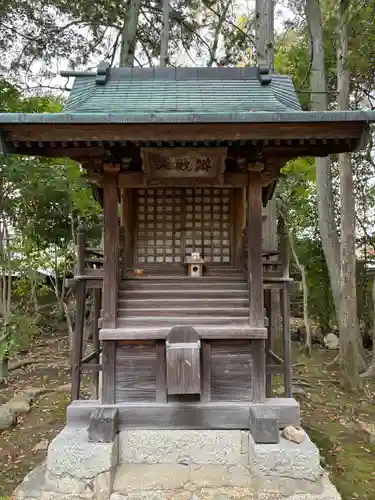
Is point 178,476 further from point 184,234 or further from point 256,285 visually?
point 184,234

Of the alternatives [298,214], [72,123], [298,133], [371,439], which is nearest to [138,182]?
[72,123]

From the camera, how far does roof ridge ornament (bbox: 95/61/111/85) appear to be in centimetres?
490

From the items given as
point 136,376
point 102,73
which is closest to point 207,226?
point 136,376

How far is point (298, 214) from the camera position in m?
11.8

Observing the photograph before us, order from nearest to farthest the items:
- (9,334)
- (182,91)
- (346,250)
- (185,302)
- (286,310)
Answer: (185,302)
(182,91)
(286,310)
(9,334)
(346,250)

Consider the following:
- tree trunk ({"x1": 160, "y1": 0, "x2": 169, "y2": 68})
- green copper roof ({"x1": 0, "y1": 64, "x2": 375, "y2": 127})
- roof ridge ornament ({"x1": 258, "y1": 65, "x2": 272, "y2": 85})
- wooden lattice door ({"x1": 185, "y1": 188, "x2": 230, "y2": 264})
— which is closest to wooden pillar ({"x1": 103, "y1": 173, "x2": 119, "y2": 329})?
green copper roof ({"x1": 0, "y1": 64, "x2": 375, "y2": 127})

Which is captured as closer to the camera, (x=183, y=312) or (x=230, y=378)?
(x=230, y=378)

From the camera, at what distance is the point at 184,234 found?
4.85 metres

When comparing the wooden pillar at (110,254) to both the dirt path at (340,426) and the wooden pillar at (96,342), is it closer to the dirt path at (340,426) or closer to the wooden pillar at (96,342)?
the wooden pillar at (96,342)

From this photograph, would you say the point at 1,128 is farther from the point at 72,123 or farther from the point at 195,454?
the point at 195,454

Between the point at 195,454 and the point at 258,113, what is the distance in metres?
3.39

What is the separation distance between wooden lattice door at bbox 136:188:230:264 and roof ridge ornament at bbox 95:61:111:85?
1472mm

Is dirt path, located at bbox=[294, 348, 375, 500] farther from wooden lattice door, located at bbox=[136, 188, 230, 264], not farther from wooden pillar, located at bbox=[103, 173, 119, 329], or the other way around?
wooden pillar, located at bbox=[103, 173, 119, 329]

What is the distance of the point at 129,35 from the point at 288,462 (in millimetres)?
8511
